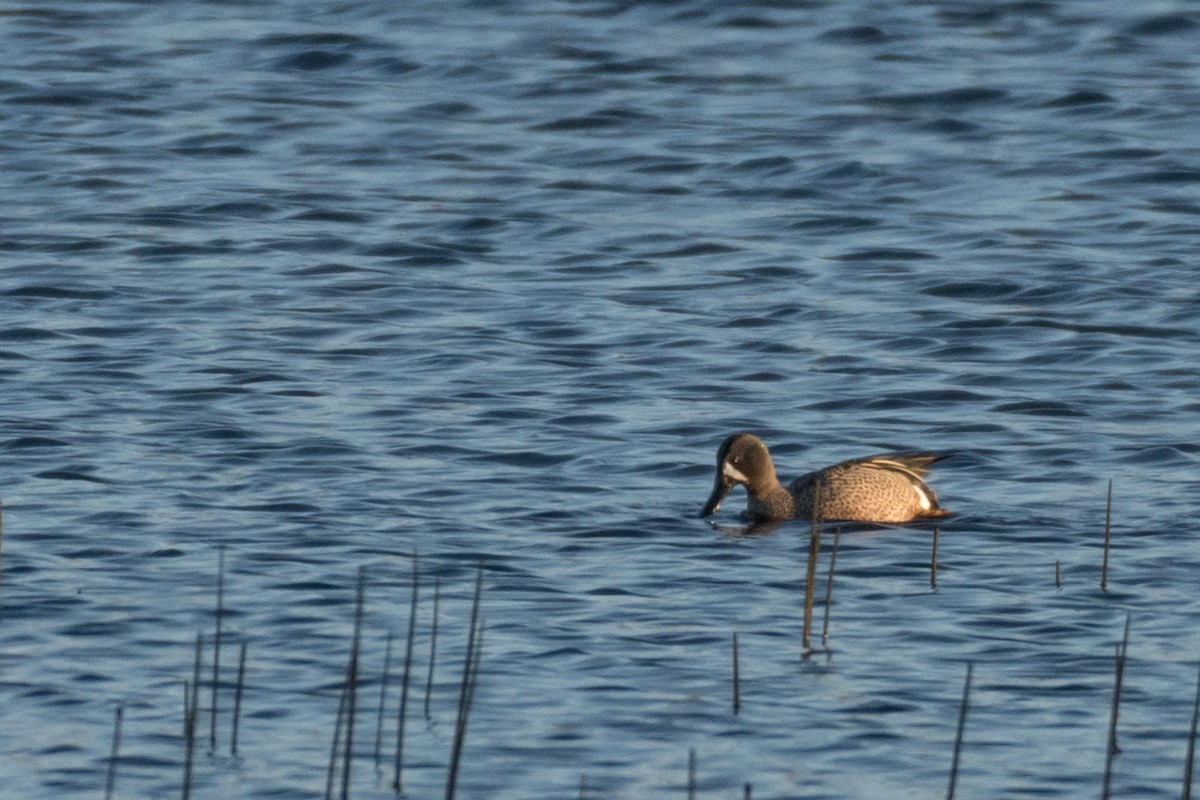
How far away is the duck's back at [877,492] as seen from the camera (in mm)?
12867

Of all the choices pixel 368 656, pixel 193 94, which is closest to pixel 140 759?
pixel 368 656

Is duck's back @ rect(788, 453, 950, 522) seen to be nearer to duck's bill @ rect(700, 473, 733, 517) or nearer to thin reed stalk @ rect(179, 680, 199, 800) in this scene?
duck's bill @ rect(700, 473, 733, 517)

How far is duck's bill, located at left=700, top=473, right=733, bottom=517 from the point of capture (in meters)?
13.1

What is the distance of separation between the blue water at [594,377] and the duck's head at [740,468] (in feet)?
0.88

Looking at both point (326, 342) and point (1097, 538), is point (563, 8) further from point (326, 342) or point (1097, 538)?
point (1097, 538)

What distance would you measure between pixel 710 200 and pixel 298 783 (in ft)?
42.9

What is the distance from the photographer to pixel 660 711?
30.9ft

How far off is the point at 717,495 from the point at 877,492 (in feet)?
2.74

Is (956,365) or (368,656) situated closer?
(368,656)

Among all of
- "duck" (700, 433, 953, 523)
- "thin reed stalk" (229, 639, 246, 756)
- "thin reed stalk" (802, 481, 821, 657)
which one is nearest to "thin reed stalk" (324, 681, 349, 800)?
"thin reed stalk" (229, 639, 246, 756)

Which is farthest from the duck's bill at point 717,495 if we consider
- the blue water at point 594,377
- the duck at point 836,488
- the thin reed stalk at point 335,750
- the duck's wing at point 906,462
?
the thin reed stalk at point 335,750

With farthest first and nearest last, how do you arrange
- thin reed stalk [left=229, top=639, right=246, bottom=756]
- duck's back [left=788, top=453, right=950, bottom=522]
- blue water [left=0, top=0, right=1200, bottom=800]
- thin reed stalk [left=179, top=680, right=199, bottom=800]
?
duck's back [left=788, top=453, right=950, bottom=522] → blue water [left=0, top=0, right=1200, bottom=800] → thin reed stalk [left=229, top=639, right=246, bottom=756] → thin reed stalk [left=179, top=680, right=199, bottom=800]

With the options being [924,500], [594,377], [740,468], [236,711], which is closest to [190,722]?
[236,711]

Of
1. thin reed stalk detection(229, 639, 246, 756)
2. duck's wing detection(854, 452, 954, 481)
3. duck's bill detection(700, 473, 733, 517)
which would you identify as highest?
thin reed stalk detection(229, 639, 246, 756)
